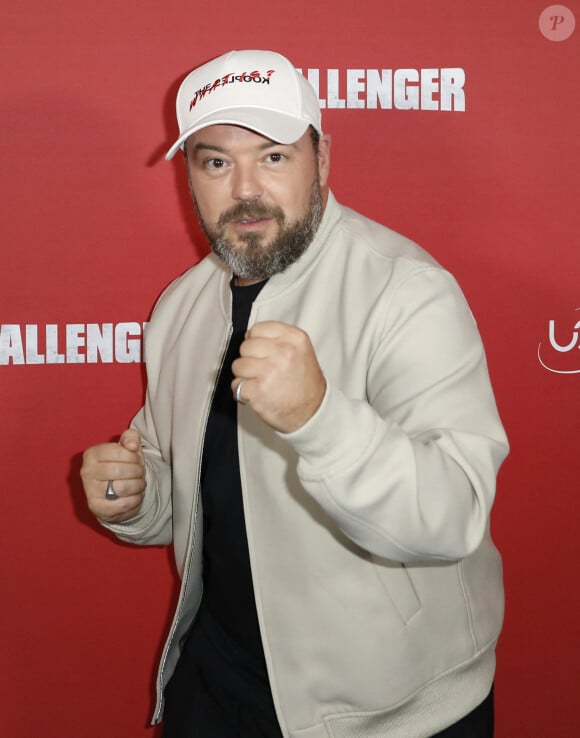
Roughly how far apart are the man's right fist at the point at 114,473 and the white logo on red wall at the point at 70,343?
39 cm

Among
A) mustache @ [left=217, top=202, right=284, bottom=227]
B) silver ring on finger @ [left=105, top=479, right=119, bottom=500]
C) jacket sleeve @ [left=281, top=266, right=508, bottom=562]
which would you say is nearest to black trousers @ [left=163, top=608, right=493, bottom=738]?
silver ring on finger @ [left=105, top=479, right=119, bottom=500]

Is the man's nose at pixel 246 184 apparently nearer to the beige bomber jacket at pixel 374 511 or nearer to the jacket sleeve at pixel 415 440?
the beige bomber jacket at pixel 374 511

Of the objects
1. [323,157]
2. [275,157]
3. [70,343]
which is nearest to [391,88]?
[323,157]

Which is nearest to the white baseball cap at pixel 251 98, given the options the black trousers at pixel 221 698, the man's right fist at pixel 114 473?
the man's right fist at pixel 114 473

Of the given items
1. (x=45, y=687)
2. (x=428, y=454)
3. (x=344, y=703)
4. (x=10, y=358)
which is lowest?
(x=45, y=687)

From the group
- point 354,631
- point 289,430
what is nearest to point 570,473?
point 354,631

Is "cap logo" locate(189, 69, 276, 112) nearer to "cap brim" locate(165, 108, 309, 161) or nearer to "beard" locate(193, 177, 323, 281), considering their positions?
"cap brim" locate(165, 108, 309, 161)

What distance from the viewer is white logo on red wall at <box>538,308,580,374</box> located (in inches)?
66.2

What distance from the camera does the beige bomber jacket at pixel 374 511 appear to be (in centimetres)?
101

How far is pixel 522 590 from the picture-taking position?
1765mm

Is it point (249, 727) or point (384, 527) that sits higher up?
point (384, 527)

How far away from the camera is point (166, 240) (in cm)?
166

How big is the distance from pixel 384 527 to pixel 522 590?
2.98ft

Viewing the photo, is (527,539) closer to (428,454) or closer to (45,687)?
(428,454)
